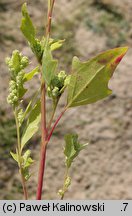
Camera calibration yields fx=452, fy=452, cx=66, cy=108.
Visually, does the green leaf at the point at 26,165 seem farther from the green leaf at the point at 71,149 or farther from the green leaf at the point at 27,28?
the green leaf at the point at 27,28

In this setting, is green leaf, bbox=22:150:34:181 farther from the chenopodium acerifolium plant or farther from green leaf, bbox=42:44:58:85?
green leaf, bbox=42:44:58:85

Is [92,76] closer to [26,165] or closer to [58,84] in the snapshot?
[58,84]

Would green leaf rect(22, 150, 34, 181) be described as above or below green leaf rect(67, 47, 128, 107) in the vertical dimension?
below

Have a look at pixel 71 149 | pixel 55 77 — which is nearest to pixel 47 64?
pixel 55 77

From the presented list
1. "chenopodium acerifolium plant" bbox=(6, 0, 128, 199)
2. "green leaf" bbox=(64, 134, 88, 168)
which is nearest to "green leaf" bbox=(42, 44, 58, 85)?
"chenopodium acerifolium plant" bbox=(6, 0, 128, 199)

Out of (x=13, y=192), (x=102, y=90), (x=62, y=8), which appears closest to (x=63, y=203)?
(x=102, y=90)

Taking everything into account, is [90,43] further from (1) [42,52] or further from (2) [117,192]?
(1) [42,52]

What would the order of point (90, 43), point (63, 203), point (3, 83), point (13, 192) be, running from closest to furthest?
point (63, 203), point (13, 192), point (3, 83), point (90, 43)
